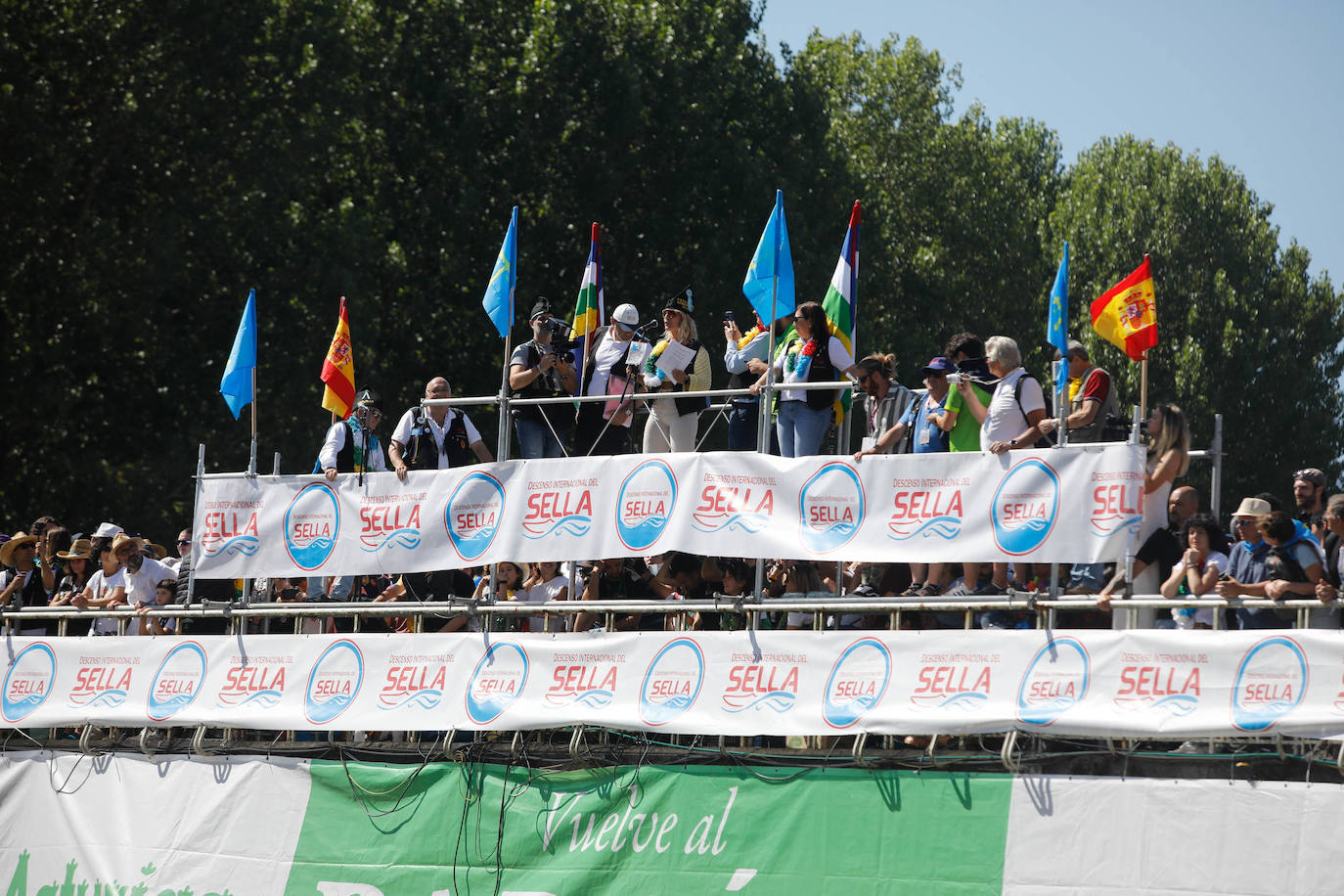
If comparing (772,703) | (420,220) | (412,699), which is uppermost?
(420,220)

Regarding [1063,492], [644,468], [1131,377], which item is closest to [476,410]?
[1131,377]

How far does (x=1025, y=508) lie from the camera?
32.3ft

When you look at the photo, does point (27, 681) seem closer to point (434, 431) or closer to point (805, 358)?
point (434, 431)

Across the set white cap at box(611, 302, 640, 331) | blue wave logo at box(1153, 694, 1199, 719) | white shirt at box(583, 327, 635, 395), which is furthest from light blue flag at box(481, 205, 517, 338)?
blue wave logo at box(1153, 694, 1199, 719)

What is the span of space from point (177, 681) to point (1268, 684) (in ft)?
30.5

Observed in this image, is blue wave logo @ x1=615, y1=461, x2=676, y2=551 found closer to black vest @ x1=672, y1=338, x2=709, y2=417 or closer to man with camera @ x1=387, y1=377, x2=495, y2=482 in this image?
black vest @ x1=672, y1=338, x2=709, y2=417

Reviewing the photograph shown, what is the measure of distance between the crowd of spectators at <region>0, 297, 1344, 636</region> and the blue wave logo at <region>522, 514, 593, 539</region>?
38 cm

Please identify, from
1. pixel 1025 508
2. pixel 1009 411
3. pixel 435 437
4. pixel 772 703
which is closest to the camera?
pixel 1025 508

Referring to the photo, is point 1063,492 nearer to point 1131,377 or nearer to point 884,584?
point 884,584

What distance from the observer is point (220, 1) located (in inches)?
1029

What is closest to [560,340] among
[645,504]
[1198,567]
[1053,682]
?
[645,504]

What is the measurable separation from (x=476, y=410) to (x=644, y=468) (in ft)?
60.4

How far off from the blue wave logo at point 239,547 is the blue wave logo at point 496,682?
2577 mm

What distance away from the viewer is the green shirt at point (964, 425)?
10.9m
